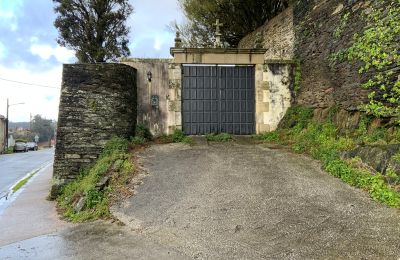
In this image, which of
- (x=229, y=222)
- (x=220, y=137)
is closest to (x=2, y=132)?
(x=220, y=137)

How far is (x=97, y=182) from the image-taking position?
798 centimetres

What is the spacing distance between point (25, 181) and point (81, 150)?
6180 millimetres

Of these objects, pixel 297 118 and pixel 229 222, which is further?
pixel 297 118

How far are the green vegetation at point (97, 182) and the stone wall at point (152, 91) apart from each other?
5.16 feet

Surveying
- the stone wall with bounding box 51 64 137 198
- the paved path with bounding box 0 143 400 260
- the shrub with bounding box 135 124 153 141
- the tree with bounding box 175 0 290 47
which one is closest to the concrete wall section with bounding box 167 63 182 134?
the shrub with bounding box 135 124 153 141

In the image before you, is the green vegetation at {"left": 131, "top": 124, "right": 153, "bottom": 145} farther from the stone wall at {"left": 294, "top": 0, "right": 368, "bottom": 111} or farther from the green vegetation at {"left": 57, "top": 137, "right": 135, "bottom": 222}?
the stone wall at {"left": 294, "top": 0, "right": 368, "bottom": 111}

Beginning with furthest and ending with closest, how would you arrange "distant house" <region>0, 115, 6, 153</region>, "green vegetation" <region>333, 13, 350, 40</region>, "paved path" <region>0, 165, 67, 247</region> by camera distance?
"distant house" <region>0, 115, 6, 153</region>
"green vegetation" <region>333, 13, 350, 40</region>
"paved path" <region>0, 165, 67, 247</region>

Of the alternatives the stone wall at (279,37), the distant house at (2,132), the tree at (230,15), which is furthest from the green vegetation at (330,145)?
the distant house at (2,132)

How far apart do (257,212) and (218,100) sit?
644cm

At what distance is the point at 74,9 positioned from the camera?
1764cm

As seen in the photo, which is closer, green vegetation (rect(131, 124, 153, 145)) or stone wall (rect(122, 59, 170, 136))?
green vegetation (rect(131, 124, 153, 145))

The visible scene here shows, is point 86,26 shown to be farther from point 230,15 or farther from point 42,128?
point 42,128

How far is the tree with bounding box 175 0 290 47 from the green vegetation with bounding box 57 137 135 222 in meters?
10.5

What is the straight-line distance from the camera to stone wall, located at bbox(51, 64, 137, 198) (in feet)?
33.0
